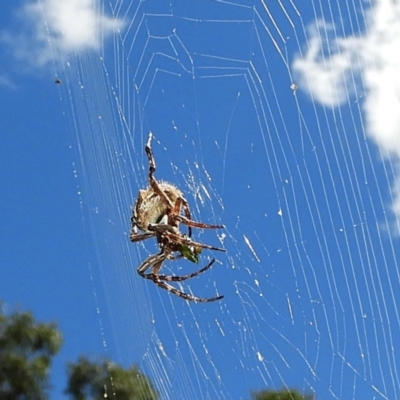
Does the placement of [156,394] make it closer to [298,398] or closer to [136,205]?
[298,398]

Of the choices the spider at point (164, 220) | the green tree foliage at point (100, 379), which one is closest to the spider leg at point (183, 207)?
the spider at point (164, 220)

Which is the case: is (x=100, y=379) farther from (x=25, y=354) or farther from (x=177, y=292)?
(x=177, y=292)

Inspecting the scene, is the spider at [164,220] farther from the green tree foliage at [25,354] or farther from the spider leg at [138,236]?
the green tree foliage at [25,354]

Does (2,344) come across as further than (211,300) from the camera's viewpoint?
Yes

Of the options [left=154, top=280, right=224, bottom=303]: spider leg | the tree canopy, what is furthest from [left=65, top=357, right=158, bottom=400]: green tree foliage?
[left=154, top=280, right=224, bottom=303]: spider leg

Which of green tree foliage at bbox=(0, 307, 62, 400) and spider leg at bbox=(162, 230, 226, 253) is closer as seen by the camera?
spider leg at bbox=(162, 230, 226, 253)

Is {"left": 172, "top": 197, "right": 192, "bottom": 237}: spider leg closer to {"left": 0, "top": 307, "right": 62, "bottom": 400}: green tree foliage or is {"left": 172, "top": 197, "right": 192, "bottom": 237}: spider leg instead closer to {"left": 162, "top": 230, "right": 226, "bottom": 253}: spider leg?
{"left": 162, "top": 230, "right": 226, "bottom": 253}: spider leg

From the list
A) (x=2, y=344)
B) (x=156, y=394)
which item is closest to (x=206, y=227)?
(x=156, y=394)
